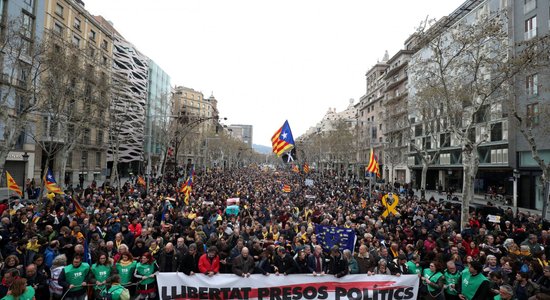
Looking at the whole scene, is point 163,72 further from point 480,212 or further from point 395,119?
point 480,212

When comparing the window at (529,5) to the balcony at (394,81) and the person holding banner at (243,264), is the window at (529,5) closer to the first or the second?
the balcony at (394,81)

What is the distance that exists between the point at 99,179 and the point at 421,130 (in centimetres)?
4691

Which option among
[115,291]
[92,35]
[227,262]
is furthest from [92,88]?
[115,291]

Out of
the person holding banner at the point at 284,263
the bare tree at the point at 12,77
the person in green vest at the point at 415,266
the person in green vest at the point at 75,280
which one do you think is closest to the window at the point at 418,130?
the person in green vest at the point at 415,266

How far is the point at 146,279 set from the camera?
6.98 meters

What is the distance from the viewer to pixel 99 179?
46500mm

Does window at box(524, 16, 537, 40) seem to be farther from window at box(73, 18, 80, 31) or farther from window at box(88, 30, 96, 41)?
window at box(88, 30, 96, 41)

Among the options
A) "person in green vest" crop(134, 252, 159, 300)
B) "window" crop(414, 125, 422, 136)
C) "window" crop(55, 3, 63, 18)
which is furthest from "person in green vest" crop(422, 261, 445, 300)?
"window" crop(414, 125, 422, 136)

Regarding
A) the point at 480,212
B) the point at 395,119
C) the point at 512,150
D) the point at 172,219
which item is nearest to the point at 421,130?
the point at 395,119

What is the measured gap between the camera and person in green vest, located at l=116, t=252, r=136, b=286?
6906mm

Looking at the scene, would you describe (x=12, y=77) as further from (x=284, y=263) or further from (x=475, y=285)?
(x=475, y=285)

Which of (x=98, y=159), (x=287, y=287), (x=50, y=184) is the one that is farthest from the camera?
(x=98, y=159)

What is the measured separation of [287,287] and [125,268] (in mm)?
3452

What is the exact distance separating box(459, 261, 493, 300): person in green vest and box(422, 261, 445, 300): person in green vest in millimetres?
378
